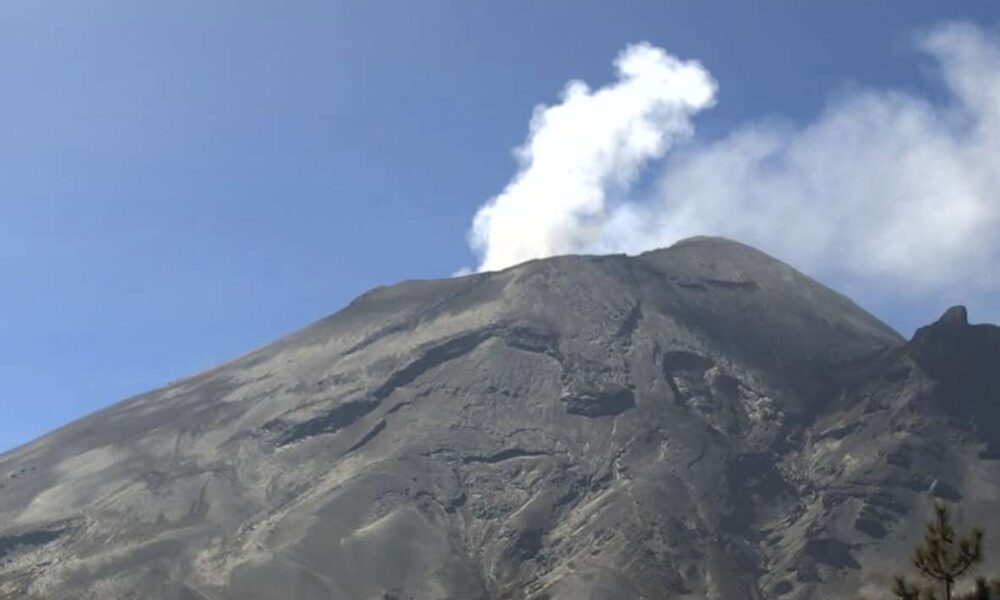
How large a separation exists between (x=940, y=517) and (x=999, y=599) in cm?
312

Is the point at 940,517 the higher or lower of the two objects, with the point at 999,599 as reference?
higher

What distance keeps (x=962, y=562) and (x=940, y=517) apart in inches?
51.0

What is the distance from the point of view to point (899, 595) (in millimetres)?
36469

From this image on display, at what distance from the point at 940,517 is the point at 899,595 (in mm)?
2413

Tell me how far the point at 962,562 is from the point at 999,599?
2.26m

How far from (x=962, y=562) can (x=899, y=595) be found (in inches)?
74.9

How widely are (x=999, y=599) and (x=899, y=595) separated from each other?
3385 millimetres

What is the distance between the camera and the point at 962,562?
36500 millimetres

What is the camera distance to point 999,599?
124 feet

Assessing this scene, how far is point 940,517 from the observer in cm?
3697
